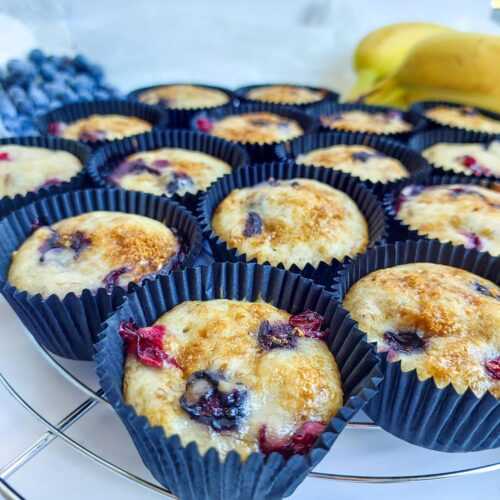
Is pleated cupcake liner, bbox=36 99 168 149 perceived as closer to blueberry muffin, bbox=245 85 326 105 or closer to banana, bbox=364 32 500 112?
blueberry muffin, bbox=245 85 326 105

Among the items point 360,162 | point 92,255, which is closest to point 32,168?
point 92,255

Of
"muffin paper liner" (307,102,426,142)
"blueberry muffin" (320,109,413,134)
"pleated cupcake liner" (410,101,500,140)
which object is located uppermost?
"pleated cupcake liner" (410,101,500,140)

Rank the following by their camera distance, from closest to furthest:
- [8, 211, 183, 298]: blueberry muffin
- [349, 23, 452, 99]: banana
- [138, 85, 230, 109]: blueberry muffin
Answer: [8, 211, 183, 298]: blueberry muffin, [138, 85, 230, 109]: blueberry muffin, [349, 23, 452, 99]: banana

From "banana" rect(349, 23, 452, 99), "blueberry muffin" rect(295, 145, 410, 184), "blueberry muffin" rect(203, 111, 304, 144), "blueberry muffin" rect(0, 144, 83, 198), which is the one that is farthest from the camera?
"banana" rect(349, 23, 452, 99)

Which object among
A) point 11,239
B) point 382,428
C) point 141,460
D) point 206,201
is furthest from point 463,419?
point 11,239

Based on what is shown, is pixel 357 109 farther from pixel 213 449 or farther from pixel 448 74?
pixel 213 449

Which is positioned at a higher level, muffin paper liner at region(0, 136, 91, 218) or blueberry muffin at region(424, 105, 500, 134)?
blueberry muffin at region(424, 105, 500, 134)

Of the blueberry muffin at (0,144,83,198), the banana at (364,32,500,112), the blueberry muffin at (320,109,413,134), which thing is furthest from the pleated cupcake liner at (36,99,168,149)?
the banana at (364,32,500,112)
